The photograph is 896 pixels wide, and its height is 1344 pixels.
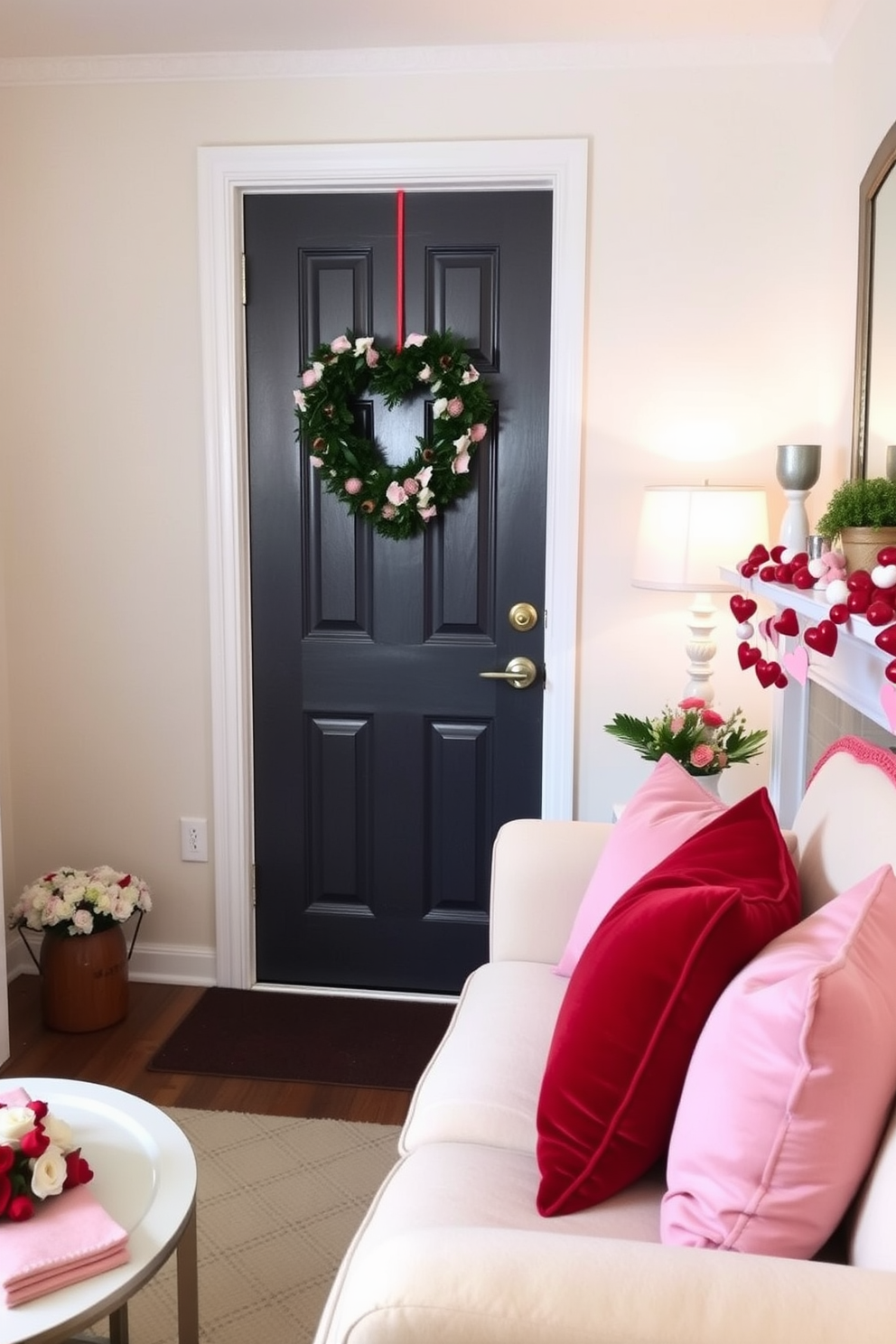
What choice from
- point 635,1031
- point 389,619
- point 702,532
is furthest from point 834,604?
point 389,619

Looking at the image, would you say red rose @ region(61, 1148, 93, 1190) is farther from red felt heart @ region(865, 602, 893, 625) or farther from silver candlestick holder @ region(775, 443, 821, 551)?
silver candlestick holder @ region(775, 443, 821, 551)

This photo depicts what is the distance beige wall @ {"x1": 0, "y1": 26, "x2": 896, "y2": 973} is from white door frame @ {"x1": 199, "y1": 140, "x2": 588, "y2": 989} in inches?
1.8

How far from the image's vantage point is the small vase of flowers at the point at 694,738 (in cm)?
280

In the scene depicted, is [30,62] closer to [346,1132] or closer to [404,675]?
[404,675]

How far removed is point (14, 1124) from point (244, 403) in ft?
6.85

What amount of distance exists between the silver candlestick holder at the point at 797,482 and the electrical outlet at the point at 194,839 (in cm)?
174

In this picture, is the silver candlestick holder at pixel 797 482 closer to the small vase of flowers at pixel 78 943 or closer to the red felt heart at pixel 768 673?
the red felt heart at pixel 768 673

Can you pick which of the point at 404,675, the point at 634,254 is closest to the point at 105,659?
the point at 404,675

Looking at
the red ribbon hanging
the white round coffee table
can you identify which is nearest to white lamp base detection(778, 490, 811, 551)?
the red ribbon hanging

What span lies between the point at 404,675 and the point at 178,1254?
1.80m

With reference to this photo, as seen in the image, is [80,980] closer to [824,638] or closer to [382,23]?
[824,638]

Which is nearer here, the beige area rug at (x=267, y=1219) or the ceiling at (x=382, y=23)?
Answer: the beige area rug at (x=267, y=1219)

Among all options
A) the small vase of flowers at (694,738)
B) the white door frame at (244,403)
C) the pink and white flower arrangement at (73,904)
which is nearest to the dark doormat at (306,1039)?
the white door frame at (244,403)

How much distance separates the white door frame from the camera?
120 inches
